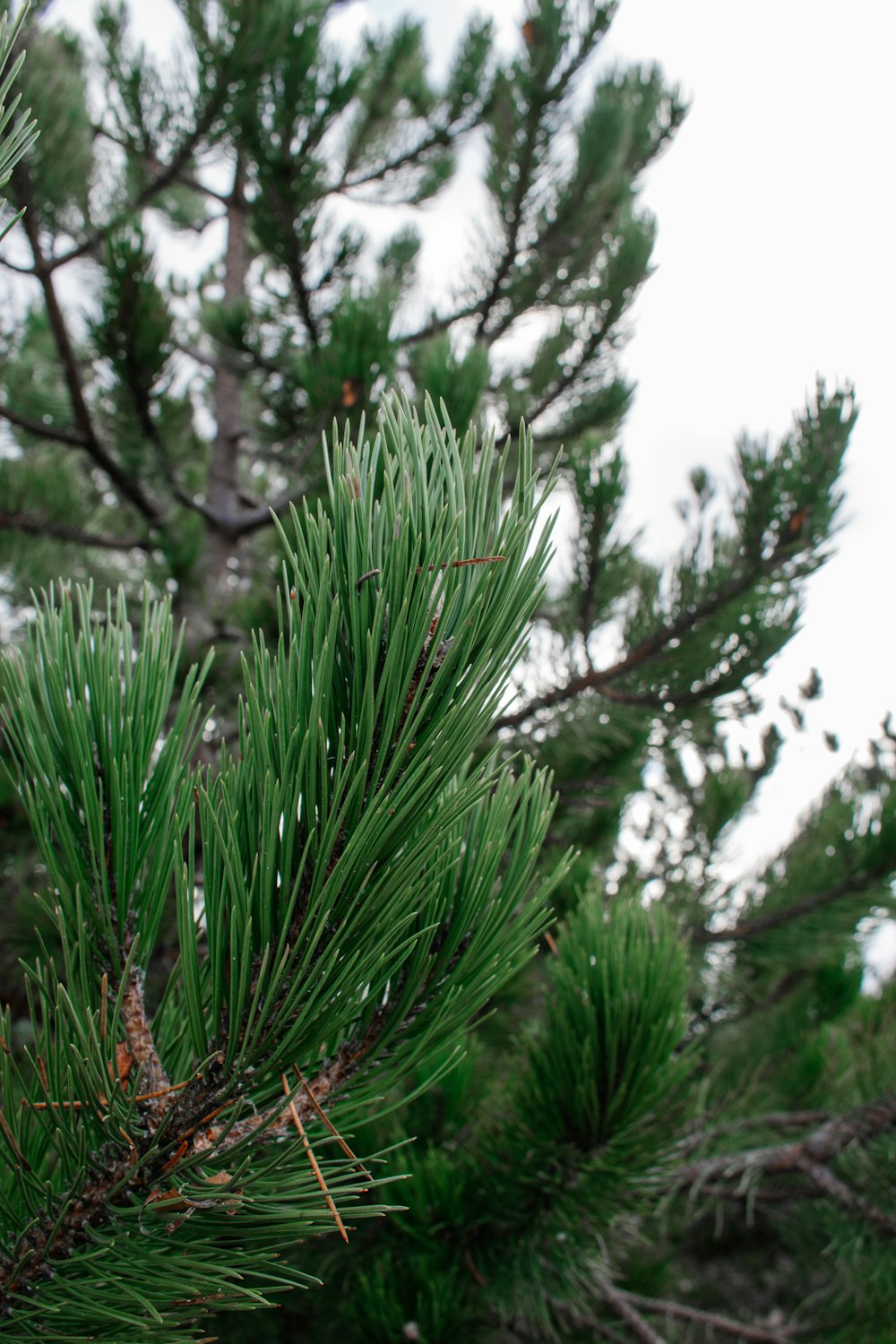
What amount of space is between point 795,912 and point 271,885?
5.08 feet

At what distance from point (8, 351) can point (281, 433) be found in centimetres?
195

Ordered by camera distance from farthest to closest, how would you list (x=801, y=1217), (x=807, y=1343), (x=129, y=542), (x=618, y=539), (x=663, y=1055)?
(x=129, y=542)
(x=801, y=1217)
(x=618, y=539)
(x=807, y=1343)
(x=663, y=1055)

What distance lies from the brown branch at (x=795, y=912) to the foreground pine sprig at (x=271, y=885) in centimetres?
132

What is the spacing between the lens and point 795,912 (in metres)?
1.72

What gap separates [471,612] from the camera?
448 mm

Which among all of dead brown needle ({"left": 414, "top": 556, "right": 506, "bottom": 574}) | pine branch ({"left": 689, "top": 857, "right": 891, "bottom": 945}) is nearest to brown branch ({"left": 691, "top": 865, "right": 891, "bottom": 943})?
pine branch ({"left": 689, "top": 857, "right": 891, "bottom": 945})

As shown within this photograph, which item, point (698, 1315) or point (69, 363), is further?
point (69, 363)

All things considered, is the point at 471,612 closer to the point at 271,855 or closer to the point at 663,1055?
the point at 271,855

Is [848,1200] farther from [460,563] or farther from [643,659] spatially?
[460,563]

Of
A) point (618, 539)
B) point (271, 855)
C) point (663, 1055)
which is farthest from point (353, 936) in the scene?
point (618, 539)

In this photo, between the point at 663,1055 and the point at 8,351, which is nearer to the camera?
the point at 663,1055

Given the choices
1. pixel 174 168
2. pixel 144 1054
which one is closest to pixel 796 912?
pixel 144 1054

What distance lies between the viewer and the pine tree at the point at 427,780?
18.4 inches

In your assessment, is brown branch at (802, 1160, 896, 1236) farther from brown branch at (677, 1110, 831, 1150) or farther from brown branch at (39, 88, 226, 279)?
brown branch at (39, 88, 226, 279)
